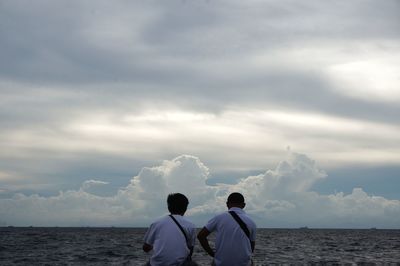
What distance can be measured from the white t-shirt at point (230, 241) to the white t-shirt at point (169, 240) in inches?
18.8

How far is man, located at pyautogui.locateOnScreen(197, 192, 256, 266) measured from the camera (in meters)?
7.76

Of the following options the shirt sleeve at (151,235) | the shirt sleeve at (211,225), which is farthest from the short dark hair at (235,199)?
the shirt sleeve at (151,235)

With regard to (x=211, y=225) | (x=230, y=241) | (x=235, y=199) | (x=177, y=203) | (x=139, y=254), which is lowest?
(x=139, y=254)

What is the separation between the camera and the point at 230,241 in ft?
25.6

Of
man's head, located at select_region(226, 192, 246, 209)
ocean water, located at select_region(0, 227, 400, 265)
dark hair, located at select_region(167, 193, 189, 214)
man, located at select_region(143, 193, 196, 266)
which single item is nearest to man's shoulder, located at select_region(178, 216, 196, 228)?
man, located at select_region(143, 193, 196, 266)

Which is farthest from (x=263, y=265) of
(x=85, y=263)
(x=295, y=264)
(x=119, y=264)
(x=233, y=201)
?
(x=233, y=201)

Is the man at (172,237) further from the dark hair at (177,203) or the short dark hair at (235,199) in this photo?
the short dark hair at (235,199)

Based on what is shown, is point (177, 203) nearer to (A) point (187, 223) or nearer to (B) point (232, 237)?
(A) point (187, 223)

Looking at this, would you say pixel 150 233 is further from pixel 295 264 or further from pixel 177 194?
pixel 295 264

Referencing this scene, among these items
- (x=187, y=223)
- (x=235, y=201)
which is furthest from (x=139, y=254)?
(x=187, y=223)

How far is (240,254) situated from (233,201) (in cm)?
85

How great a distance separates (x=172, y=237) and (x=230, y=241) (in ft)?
3.10

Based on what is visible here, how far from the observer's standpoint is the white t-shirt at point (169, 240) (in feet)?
24.0

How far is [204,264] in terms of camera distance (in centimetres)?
3388
